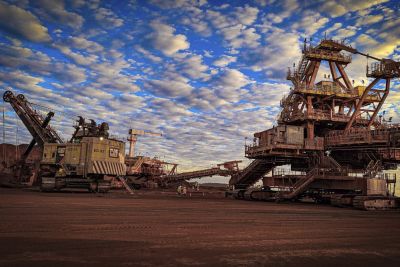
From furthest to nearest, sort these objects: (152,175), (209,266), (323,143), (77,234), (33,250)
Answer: (152,175)
(323,143)
(77,234)
(33,250)
(209,266)

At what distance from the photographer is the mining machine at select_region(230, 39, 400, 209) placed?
28291 millimetres

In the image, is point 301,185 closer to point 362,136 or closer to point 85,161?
point 362,136

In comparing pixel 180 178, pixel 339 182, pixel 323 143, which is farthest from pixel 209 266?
pixel 180 178

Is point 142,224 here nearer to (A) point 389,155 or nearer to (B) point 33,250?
(B) point 33,250

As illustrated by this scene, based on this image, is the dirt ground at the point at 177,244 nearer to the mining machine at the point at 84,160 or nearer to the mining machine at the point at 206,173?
the mining machine at the point at 84,160

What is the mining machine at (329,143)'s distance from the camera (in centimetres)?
2829

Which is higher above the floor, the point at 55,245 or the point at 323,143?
the point at 323,143

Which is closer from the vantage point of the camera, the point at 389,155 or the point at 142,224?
the point at 142,224

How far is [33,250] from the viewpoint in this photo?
6020 millimetres

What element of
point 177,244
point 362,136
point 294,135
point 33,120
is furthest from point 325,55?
point 177,244

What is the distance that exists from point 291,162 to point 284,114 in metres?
6.98

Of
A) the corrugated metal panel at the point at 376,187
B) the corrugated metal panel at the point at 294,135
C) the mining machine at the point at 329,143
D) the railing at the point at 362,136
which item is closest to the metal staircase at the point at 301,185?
the mining machine at the point at 329,143

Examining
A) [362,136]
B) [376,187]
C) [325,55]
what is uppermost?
[325,55]

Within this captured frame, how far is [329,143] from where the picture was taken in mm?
→ 34875
